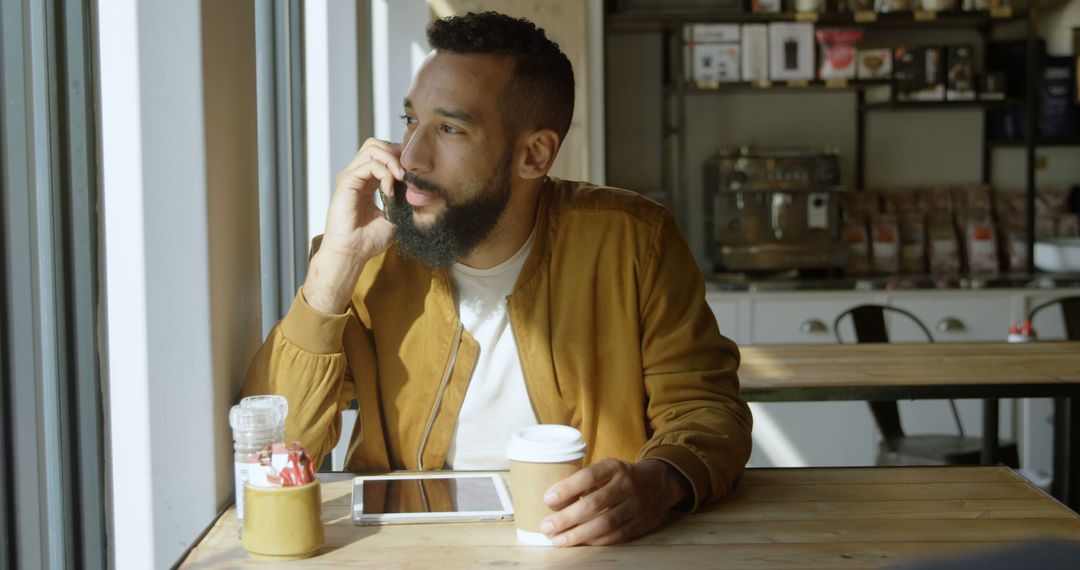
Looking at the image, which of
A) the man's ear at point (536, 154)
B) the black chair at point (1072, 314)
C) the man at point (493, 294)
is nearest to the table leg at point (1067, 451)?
the black chair at point (1072, 314)

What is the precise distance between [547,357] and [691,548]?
56cm

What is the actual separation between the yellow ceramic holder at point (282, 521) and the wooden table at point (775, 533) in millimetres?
23

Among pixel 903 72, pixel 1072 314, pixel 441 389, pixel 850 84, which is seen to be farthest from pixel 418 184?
pixel 903 72

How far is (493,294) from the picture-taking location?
1.92m

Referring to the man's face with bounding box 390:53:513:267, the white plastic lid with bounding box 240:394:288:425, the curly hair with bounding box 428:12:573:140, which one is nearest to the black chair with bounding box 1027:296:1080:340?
the curly hair with bounding box 428:12:573:140

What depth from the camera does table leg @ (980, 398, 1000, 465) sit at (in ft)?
11.0

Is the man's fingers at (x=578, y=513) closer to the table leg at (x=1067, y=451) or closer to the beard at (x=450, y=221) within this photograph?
the beard at (x=450, y=221)

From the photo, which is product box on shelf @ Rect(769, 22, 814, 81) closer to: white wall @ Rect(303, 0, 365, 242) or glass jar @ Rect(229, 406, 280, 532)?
white wall @ Rect(303, 0, 365, 242)

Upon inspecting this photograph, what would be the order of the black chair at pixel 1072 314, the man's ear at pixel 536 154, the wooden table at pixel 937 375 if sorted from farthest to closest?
the black chair at pixel 1072 314
the wooden table at pixel 937 375
the man's ear at pixel 536 154

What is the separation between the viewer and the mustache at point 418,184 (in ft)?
5.97

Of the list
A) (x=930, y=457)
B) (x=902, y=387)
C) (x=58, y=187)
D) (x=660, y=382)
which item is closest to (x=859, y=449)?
(x=930, y=457)

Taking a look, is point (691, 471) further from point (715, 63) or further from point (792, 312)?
point (715, 63)

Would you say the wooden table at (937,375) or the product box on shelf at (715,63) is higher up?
the product box on shelf at (715,63)

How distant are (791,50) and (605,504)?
14.4 ft
